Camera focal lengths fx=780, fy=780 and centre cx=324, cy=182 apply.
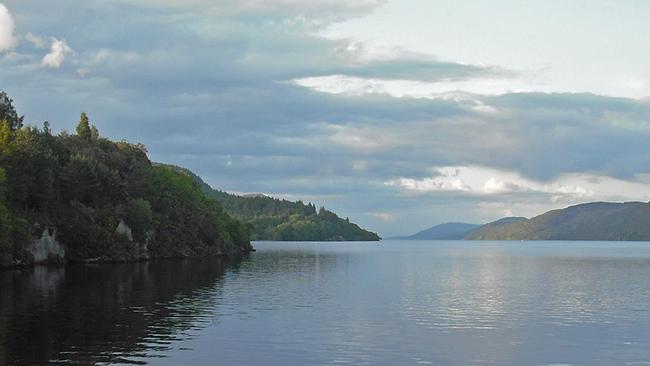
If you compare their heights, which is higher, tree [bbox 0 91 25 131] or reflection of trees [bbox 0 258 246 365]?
tree [bbox 0 91 25 131]

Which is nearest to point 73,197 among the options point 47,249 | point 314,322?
point 47,249

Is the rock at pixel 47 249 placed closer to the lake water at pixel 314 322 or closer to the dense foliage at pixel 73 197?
the dense foliage at pixel 73 197

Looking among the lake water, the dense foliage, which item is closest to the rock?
the dense foliage

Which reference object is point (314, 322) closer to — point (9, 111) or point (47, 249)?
point (47, 249)

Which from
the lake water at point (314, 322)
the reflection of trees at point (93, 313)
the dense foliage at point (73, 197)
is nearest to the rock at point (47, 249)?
the dense foliage at point (73, 197)

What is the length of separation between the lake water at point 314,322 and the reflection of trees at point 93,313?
0.40 feet

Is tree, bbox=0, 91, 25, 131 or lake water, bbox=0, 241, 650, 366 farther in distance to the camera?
tree, bbox=0, 91, 25, 131

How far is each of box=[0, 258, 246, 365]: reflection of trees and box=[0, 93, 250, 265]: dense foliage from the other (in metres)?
17.8

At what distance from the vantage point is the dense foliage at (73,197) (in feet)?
440

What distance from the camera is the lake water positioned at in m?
50.9

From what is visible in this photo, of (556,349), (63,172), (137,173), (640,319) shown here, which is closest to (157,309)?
(556,349)

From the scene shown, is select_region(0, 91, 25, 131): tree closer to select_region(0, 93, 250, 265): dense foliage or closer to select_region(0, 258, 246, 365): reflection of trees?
select_region(0, 93, 250, 265): dense foliage

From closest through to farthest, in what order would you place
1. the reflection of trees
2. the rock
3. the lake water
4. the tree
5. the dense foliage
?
the reflection of trees → the lake water → the dense foliage → the rock → the tree

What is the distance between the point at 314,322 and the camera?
67312 millimetres
